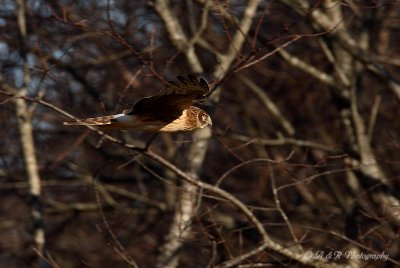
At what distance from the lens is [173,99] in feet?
22.0

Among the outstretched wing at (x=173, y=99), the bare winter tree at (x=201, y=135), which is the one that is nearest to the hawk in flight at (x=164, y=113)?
the outstretched wing at (x=173, y=99)

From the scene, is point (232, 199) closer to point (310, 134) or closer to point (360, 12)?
point (360, 12)

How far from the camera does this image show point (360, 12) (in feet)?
33.6

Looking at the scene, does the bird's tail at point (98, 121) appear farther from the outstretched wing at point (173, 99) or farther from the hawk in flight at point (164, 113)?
the outstretched wing at point (173, 99)

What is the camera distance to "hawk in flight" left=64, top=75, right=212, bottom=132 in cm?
641

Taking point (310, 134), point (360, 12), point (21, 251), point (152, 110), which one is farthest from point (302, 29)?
point (152, 110)

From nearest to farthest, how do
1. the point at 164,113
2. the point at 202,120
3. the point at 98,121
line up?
1. the point at 98,121
2. the point at 164,113
3. the point at 202,120

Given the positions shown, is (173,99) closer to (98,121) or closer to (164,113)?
(164,113)

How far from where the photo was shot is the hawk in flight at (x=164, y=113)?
6410 millimetres

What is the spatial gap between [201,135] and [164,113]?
2.02 meters

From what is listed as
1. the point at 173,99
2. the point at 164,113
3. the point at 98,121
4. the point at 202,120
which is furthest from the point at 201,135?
the point at 98,121

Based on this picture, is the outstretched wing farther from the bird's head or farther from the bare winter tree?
the bare winter tree

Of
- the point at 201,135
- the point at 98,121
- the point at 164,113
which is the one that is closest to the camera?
the point at 98,121

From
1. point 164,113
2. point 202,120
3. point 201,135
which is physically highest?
point 164,113
